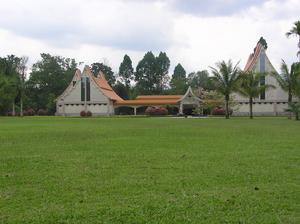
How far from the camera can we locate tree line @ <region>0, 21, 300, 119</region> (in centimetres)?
4997

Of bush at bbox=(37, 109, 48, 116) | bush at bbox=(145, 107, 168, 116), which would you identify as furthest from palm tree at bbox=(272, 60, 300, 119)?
bush at bbox=(37, 109, 48, 116)

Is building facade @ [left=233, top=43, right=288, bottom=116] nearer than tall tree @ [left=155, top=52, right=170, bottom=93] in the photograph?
Yes

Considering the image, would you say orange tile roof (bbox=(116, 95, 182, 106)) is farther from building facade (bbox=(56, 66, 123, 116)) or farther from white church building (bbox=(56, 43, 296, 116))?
building facade (bbox=(56, 66, 123, 116))

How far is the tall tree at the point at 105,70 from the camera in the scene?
103300 mm

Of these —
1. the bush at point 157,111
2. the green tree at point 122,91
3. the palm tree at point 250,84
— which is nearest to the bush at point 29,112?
the green tree at point 122,91

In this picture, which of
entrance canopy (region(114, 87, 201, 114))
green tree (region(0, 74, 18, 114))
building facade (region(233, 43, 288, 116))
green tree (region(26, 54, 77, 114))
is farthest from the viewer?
green tree (region(26, 54, 77, 114))

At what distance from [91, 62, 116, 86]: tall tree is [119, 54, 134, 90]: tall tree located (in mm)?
2395

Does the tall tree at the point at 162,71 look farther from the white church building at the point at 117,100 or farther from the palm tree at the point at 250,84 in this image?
the palm tree at the point at 250,84

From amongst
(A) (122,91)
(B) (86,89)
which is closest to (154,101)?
(B) (86,89)

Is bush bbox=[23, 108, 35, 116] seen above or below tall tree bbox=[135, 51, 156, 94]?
Result: below

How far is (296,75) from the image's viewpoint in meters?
46.9

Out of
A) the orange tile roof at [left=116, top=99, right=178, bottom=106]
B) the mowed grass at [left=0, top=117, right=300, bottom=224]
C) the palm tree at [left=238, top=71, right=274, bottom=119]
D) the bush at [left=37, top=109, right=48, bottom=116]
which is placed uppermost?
the palm tree at [left=238, top=71, right=274, bottom=119]

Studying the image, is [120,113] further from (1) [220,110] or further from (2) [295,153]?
(2) [295,153]

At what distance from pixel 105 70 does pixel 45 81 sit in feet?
71.0
